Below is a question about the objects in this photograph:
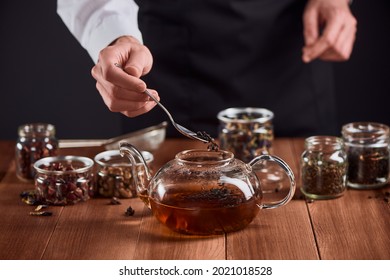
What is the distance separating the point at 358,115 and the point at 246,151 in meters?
1.40

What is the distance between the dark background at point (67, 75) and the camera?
3045mm

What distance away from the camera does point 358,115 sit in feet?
10.3

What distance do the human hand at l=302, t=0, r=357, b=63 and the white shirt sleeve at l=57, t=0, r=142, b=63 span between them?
1.54ft

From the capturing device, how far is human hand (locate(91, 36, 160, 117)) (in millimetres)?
1503

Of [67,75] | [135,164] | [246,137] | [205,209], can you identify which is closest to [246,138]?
[246,137]

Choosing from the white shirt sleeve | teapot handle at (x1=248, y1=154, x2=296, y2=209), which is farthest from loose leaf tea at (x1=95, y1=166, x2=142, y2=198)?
the white shirt sleeve

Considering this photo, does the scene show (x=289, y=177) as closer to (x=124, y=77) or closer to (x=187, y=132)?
(x=187, y=132)

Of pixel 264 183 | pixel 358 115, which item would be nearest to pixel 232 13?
pixel 264 183

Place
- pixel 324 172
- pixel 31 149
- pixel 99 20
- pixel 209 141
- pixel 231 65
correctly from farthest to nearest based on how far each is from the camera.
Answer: pixel 231 65, pixel 99 20, pixel 31 149, pixel 324 172, pixel 209 141

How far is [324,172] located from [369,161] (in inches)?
5.2

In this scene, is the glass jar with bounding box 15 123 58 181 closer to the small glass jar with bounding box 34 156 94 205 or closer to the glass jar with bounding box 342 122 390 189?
the small glass jar with bounding box 34 156 94 205

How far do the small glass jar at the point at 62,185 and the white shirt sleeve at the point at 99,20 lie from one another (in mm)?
413

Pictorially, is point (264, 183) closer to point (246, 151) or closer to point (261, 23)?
point (246, 151)

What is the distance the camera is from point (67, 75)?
10.1 feet
